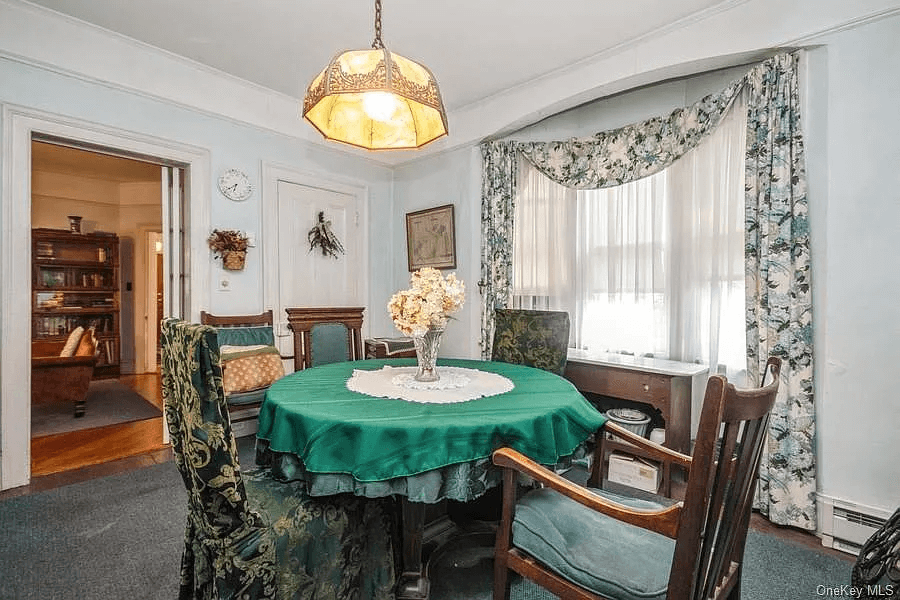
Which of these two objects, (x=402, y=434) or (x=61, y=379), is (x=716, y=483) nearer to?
(x=402, y=434)

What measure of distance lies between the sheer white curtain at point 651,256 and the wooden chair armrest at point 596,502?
2073 millimetres

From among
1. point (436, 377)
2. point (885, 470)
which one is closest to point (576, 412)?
point (436, 377)

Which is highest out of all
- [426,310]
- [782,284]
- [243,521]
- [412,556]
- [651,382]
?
[782,284]

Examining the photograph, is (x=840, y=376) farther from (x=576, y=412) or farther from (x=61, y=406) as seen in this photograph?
(x=61, y=406)

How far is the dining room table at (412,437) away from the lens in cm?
133

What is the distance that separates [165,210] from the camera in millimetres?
3438

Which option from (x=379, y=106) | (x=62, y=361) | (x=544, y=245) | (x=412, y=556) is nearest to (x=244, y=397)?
(x=412, y=556)

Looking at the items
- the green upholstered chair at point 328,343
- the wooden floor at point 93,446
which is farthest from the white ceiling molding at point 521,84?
the wooden floor at point 93,446

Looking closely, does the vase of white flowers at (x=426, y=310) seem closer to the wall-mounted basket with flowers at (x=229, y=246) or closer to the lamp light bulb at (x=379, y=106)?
the lamp light bulb at (x=379, y=106)

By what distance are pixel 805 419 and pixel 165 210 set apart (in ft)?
14.4

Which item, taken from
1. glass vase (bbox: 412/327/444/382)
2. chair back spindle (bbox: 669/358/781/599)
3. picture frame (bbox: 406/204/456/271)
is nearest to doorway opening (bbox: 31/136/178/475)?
picture frame (bbox: 406/204/456/271)

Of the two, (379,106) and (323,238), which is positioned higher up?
(379,106)

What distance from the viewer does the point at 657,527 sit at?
1056mm

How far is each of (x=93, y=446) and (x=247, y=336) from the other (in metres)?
1.44
